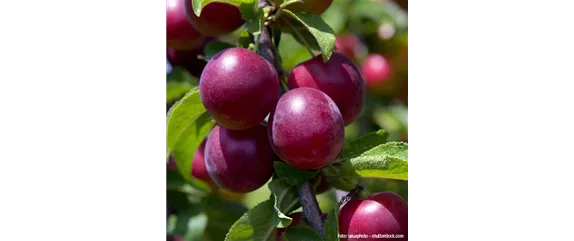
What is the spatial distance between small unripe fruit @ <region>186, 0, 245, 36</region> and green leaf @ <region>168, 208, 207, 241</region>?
399 mm

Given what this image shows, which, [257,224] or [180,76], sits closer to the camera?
[257,224]

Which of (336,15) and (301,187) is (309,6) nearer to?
(301,187)

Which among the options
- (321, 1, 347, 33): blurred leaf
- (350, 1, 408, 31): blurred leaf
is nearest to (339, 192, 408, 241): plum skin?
(321, 1, 347, 33): blurred leaf

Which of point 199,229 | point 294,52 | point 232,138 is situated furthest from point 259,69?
point 199,229

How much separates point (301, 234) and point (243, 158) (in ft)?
0.42

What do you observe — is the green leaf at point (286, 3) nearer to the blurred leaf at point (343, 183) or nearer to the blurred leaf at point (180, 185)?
the blurred leaf at point (343, 183)

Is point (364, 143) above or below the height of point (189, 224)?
above

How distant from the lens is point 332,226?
73cm

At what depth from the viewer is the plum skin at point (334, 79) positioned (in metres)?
0.78

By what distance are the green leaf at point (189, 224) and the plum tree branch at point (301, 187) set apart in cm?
39

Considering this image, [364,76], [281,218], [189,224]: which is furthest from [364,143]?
[364,76]

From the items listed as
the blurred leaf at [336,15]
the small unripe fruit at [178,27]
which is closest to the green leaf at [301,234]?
the small unripe fruit at [178,27]

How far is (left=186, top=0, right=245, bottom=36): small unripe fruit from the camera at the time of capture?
0.85 m
